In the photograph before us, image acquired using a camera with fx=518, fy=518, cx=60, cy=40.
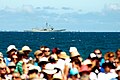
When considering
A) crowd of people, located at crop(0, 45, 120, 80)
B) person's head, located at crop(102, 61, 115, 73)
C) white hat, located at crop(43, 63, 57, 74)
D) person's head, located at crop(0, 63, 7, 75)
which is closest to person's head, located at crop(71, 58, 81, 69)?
crowd of people, located at crop(0, 45, 120, 80)

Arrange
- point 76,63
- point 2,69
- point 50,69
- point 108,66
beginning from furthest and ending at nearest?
point 76,63 → point 2,69 → point 108,66 → point 50,69

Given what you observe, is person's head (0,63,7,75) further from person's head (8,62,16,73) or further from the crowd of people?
person's head (8,62,16,73)

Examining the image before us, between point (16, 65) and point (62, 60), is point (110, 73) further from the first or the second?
point (16, 65)

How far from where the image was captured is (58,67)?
12.9m

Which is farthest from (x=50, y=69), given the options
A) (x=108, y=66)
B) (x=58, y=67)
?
(x=108, y=66)

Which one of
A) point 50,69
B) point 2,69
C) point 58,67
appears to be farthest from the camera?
point 2,69

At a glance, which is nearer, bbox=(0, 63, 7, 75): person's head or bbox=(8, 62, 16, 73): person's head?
bbox=(0, 63, 7, 75): person's head

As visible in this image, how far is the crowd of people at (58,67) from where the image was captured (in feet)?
39.3

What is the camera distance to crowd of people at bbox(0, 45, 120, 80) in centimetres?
1197

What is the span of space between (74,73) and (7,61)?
3.24 m

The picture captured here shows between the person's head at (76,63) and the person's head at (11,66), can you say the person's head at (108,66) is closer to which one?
the person's head at (76,63)

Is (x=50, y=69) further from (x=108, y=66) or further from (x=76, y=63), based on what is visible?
(x=108, y=66)

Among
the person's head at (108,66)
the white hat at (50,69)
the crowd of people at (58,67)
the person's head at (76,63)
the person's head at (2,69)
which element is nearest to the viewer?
the white hat at (50,69)

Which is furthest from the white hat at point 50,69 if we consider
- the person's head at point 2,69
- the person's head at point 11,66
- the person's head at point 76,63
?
the person's head at point 11,66
